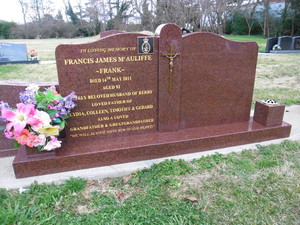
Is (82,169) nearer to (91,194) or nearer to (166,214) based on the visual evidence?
(91,194)

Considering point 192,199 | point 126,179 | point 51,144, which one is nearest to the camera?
point 192,199

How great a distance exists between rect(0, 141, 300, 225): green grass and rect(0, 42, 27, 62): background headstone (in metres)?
11.5

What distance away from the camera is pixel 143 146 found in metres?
3.40

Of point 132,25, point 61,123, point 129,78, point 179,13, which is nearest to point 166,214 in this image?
point 61,123

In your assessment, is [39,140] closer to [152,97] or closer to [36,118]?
[36,118]

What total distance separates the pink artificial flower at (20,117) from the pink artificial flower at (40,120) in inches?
1.6

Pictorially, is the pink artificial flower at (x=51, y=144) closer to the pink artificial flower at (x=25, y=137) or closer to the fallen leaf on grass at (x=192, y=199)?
the pink artificial flower at (x=25, y=137)

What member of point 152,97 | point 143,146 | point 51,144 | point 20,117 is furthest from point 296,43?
point 20,117

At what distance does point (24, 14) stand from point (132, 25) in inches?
888

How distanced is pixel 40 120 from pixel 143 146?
1.29m

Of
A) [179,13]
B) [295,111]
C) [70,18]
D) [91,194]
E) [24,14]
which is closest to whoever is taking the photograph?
[91,194]

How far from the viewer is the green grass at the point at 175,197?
2463 millimetres

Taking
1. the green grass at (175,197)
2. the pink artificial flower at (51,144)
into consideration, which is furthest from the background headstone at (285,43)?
the pink artificial flower at (51,144)

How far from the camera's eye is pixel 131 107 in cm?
362
